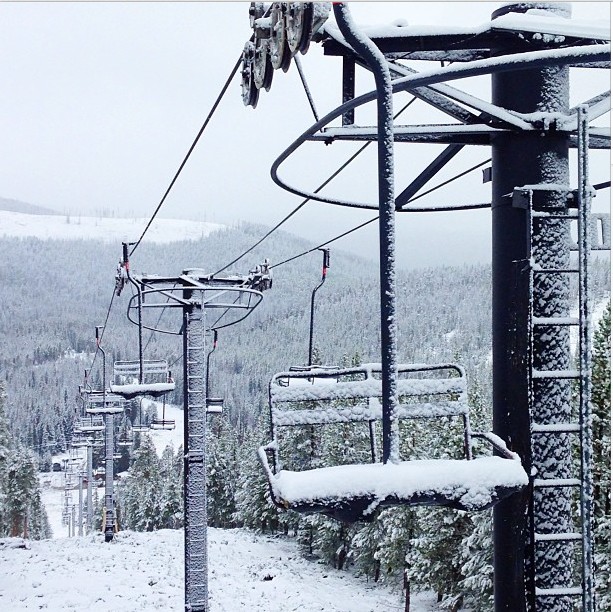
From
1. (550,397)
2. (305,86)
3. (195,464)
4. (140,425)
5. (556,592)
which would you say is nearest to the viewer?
(556,592)

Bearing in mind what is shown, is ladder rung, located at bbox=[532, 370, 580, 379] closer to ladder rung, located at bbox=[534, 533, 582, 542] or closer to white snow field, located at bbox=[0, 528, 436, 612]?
ladder rung, located at bbox=[534, 533, 582, 542]

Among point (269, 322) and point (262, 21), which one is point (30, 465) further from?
point (269, 322)

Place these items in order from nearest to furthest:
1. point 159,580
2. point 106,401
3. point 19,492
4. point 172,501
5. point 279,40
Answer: point 279,40
point 159,580
point 106,401
point 19,492
point 172,501

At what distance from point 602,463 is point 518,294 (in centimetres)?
843

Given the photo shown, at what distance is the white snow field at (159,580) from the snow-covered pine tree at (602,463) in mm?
8150

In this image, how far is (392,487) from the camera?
2.14 m

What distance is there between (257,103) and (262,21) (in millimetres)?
774

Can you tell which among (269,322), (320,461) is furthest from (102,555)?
(269,322)

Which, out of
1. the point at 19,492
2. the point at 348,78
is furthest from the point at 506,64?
the point at 19,492

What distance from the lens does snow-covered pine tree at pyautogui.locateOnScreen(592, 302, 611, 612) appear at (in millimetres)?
10680

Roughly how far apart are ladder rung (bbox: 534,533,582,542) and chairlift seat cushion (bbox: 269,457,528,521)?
968 mm

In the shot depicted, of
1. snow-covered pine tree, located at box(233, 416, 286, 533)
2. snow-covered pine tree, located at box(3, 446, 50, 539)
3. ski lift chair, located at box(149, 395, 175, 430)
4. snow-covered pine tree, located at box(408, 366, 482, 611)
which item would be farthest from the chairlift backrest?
snow-covered pine tree, located at box(3, 446, 50, 539)

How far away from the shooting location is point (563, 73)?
3.31 m

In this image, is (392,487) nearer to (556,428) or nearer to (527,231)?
(556,428)
